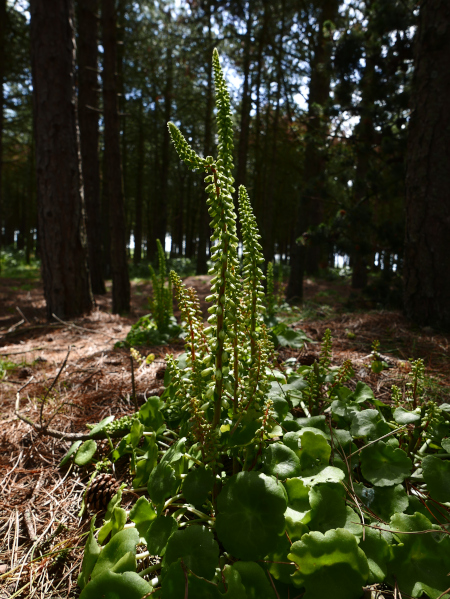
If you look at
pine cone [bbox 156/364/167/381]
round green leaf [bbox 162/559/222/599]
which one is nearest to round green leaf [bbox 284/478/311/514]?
round green leaf [bbox 162/559/222/599]

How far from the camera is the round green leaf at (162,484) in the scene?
109cm

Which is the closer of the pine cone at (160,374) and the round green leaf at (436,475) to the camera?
the round green leaf at (436,475)

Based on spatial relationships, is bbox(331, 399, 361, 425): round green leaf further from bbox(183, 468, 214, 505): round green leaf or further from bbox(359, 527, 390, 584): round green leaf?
bbox(183, 468, 214, 505): round green leaf

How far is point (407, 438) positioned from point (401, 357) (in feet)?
4.11

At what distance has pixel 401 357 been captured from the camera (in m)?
2.65

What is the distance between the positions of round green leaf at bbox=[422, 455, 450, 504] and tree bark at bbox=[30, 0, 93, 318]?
4.47 meters

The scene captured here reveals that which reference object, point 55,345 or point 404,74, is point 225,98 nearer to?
point 55,345

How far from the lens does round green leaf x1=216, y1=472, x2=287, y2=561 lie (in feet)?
3.18

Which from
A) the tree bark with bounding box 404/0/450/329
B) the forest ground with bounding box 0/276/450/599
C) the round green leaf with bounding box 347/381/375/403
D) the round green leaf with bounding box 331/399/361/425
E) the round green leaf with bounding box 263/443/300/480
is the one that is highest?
the tree bark with bounding box 404/0/450/329

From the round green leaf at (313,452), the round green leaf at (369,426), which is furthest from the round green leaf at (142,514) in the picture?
the round green leaf at (369,426)

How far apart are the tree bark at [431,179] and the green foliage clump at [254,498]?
254cm

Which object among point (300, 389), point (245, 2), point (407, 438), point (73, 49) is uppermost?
point (245, 2)

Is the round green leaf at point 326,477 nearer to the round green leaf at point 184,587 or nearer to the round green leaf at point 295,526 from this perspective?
the round green leaf at point 295,526

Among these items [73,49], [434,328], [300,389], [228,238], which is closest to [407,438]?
[300,389]
